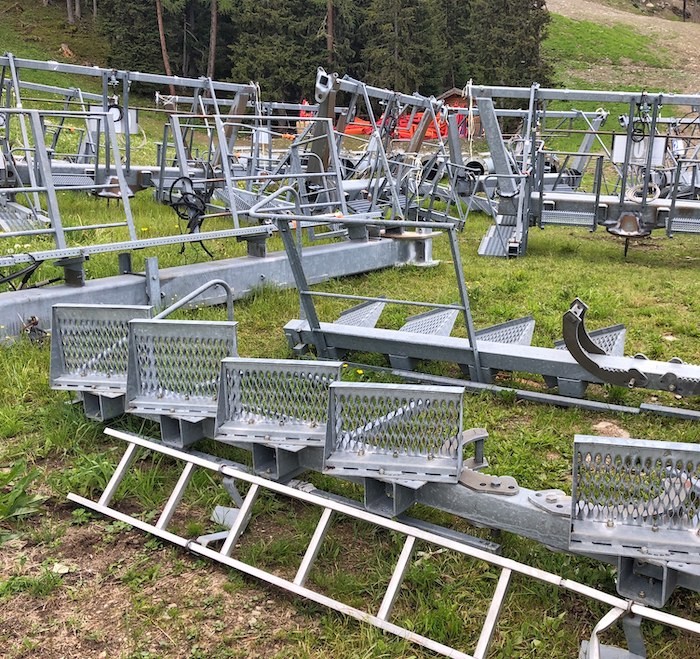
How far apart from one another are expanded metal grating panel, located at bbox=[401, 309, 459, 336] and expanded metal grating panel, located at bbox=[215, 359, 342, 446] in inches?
80.2

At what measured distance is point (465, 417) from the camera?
4.36 m

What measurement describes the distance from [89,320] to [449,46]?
4154cm

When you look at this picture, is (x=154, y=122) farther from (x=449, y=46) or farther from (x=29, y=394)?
(x=29, y=394)

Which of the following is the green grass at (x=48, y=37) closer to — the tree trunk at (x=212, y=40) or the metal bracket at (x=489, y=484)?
the tree trunk at (x=212, y=40)

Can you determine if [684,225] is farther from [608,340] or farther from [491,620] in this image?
[491,620]

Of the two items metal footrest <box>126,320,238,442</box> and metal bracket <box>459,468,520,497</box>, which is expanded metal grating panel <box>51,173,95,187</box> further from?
metal bracket <box>459,468,520,497</box>

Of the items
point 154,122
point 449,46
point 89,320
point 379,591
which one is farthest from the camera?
point 449,46

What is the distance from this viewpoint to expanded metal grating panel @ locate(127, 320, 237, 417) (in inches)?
146

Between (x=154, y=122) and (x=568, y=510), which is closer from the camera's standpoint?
(x=568, y=510)

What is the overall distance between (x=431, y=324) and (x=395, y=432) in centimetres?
258

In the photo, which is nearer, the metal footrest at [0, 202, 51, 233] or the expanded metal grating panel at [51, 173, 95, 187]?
the metal footrest at [0, 202, 51, 233]

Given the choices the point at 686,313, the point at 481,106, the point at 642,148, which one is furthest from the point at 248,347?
the point at 642,148

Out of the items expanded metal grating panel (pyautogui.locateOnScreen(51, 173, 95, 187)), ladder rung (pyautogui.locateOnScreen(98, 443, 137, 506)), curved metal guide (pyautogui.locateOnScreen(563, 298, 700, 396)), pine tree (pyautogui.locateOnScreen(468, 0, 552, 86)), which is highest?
pine tree (pyautogui.locateOnScreen(468, 0, 552, 86))

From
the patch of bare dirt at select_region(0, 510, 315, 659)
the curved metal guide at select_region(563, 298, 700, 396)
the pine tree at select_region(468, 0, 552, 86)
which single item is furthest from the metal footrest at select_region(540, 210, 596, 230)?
the pine tree at select_region(468, 0, 552, 86)
